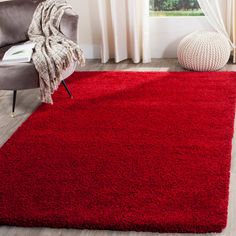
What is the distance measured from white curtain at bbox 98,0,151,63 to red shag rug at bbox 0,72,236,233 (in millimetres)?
585

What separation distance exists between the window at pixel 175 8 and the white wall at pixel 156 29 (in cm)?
7

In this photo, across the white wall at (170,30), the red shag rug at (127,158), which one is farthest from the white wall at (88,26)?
the red shag rug at (127,158)

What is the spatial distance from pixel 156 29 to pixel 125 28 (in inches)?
10.8

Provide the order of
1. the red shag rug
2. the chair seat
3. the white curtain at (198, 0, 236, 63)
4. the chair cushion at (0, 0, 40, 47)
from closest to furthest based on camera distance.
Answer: the red shag rug
the chair seat
the chair cushion at (0, 0, 40, 47)
the white curtain at (198, 0, 236, 63)

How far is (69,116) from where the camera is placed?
306 centimetres

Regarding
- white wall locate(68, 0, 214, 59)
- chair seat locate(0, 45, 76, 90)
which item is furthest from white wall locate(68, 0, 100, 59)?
chair seat locate(0, 45, 76, 90)

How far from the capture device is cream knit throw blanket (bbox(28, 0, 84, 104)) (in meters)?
3.06

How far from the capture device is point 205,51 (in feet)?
12.0

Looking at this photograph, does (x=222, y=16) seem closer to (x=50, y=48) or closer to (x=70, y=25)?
(x=70, y=25)

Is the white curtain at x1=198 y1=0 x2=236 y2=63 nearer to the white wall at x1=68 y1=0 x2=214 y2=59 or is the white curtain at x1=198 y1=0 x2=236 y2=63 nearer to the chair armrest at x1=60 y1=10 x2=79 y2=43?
the white wall at x1=68 y1=0 x2=214 y2=59

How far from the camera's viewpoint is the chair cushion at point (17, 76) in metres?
3.02

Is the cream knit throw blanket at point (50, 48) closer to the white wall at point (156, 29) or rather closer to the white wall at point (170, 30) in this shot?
the white wall at point (156, 29)

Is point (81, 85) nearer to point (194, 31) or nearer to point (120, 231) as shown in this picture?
point (194, 31)

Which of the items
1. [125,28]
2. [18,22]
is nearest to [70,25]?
[18,22]
